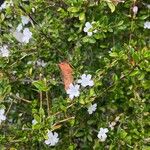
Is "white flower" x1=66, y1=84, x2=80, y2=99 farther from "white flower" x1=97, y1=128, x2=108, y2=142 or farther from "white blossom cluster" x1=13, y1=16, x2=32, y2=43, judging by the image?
"white blossom cluster" x1=13, y1=16, x2=32, y2=43

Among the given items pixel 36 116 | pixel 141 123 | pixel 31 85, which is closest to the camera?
pixel 36 116

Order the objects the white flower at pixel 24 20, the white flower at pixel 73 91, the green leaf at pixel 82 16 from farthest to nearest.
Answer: the white flower at pixel 24 20, the green leaf at pixel 82 16, the white flower at pixel 73 91

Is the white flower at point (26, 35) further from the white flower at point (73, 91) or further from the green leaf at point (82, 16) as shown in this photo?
the white flower at point (73, 91)

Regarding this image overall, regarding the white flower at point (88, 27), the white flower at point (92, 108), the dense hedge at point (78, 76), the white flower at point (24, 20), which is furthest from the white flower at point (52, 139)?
the white flower at point (24, 20)

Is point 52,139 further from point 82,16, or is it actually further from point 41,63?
point 82,16

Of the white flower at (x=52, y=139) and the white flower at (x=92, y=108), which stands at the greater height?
the white flower at (x=92, y=108)

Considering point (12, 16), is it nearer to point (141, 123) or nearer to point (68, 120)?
point (68, 120)

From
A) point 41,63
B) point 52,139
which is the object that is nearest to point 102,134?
point 52,139

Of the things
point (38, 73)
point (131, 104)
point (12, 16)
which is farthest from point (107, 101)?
point (12, 16)
